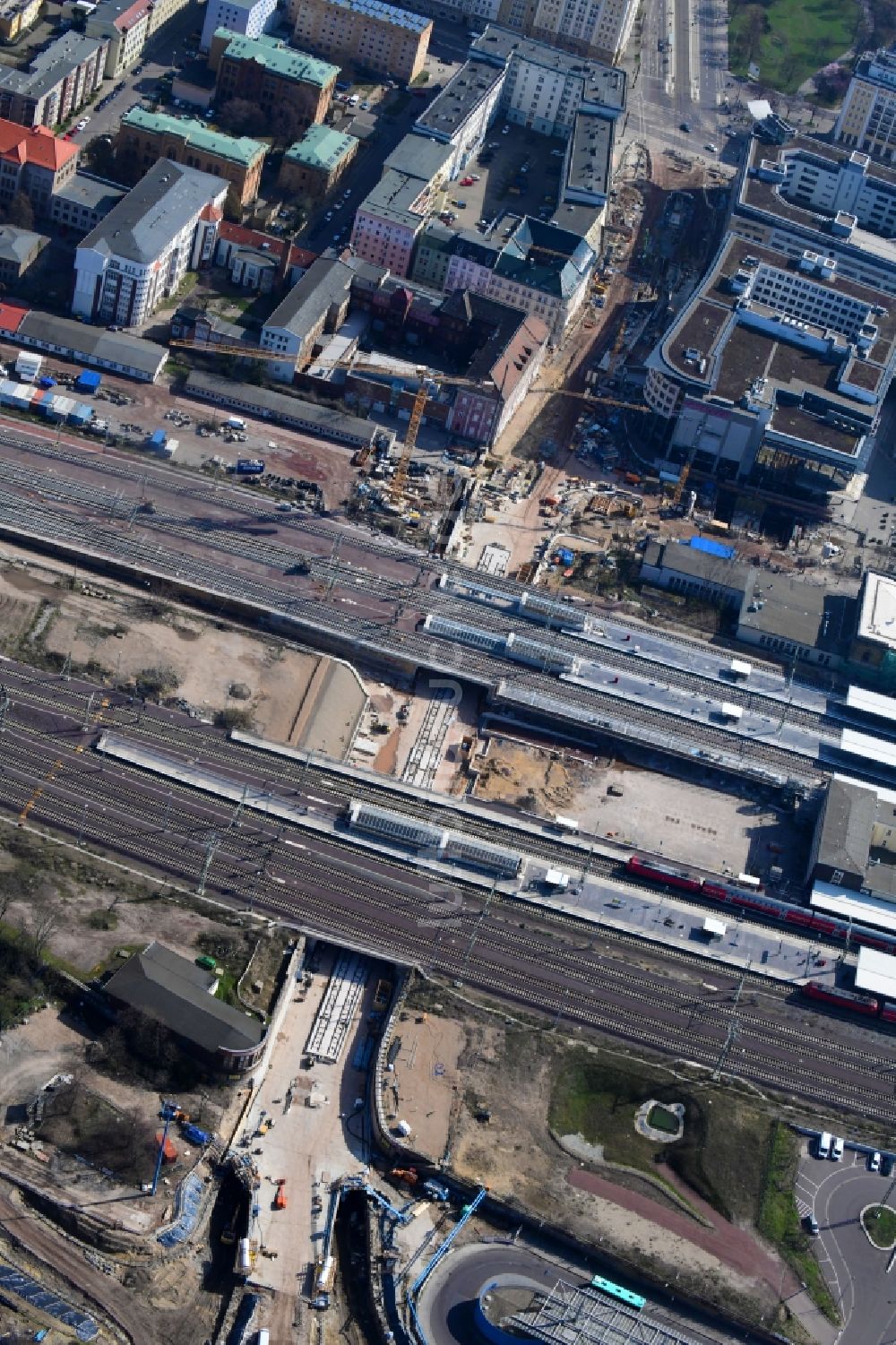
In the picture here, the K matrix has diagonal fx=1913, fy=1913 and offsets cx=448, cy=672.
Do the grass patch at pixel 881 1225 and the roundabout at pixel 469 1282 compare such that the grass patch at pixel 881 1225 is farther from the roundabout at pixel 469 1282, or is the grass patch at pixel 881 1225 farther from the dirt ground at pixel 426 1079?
the dirt ground at pixel 426 1079

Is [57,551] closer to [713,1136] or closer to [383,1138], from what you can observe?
[383,1138]

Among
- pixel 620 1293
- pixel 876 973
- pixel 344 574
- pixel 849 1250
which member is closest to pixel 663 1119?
pixel 620 1293

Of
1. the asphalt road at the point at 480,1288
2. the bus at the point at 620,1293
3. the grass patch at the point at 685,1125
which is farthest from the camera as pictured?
the grass patch at the point at 685,1125

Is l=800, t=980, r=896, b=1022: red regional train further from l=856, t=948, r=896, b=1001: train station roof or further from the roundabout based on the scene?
the roundabout

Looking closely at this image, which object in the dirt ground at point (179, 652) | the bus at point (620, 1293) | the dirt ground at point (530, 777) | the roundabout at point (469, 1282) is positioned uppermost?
the dirt ground at point (179, 652)

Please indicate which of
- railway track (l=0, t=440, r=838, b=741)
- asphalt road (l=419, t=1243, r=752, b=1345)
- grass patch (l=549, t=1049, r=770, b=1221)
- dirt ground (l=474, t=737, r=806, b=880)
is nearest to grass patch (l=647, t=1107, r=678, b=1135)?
grass patch (l=549, t=1049, r=770, b=1221)

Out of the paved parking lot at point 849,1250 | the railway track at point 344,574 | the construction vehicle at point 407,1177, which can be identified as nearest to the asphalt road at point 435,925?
the paved parking lot at point 849,1250
